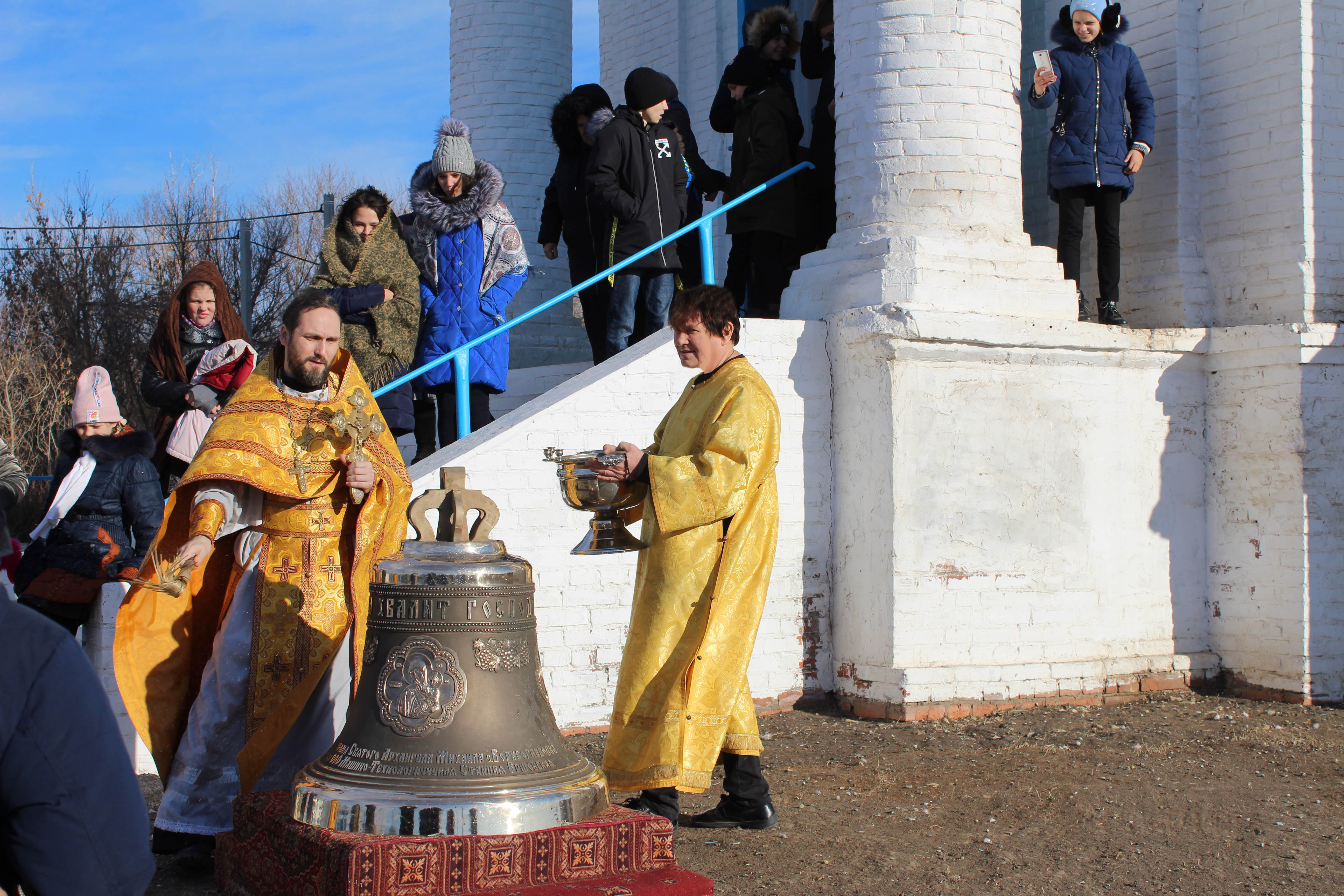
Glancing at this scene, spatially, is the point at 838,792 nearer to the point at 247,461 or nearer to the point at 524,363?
the point at 247,461

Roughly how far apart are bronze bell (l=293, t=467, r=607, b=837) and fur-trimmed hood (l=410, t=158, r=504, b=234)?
412 centimetres

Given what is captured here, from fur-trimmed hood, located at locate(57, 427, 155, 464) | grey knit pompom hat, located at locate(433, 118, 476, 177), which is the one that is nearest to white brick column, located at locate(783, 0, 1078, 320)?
grey knit pompom hat, located at locate(433, 118, 476, 177)

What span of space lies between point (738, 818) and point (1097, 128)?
15.5 feet

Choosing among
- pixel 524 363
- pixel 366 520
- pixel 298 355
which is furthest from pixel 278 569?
pixel 524 363

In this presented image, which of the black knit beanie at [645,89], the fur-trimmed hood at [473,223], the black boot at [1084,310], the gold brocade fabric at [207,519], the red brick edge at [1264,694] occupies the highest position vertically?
the black knit beanie at [645,89]

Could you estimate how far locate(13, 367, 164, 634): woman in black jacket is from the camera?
17.5 feet

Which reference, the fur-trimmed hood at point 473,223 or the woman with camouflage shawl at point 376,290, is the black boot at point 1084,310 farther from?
the woman with camouflage shawl at point 376,290

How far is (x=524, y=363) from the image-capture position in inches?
417

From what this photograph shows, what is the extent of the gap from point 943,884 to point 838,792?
109cm

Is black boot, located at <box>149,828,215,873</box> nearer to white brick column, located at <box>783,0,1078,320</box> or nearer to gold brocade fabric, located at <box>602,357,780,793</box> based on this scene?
gold brocade fabric, located at <box>602,357,780,793</box>

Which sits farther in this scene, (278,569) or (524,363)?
(524,363)

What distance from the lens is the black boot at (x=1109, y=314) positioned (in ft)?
23.3

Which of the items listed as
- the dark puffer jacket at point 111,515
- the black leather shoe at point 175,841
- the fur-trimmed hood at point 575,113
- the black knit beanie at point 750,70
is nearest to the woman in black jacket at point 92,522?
the dark puffer jacket at point 111,515

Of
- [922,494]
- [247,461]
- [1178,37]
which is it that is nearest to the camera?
[247,461]
